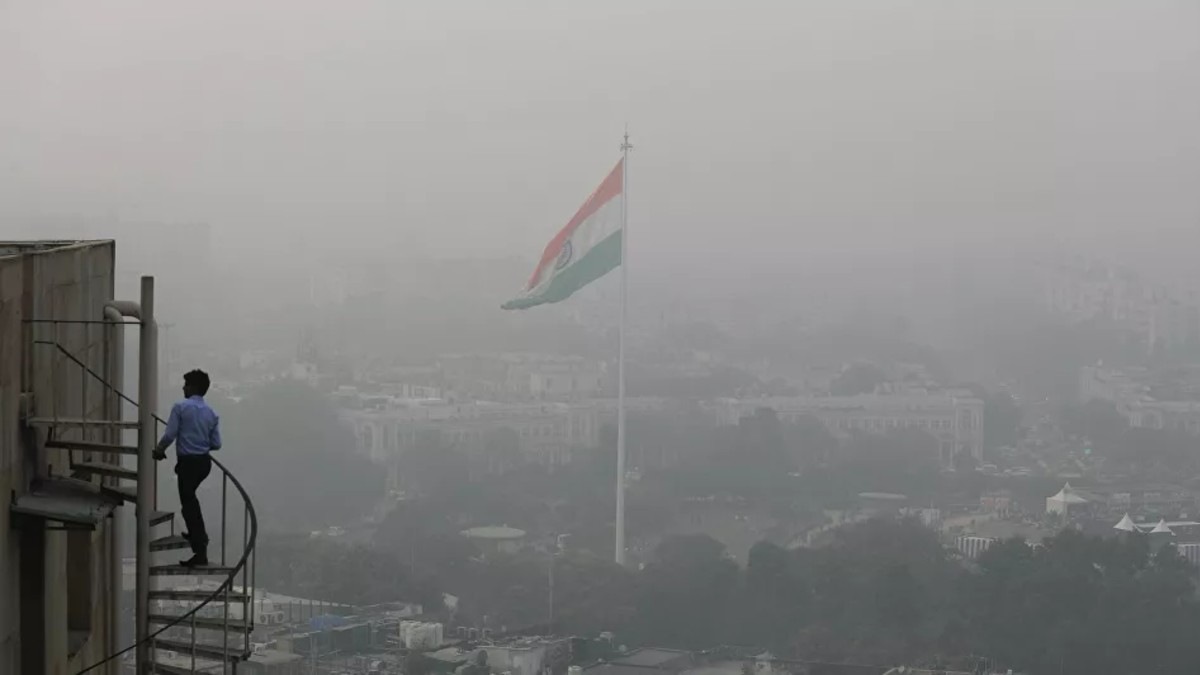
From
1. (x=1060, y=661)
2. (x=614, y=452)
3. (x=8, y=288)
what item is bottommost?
(x=1060, y=661)

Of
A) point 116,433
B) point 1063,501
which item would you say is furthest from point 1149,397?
point 116,433

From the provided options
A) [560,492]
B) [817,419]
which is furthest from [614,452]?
[817,419]

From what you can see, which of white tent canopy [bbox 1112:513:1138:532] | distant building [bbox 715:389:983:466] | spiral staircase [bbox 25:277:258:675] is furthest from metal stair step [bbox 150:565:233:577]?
distant building [bbox 715:389:983:466]

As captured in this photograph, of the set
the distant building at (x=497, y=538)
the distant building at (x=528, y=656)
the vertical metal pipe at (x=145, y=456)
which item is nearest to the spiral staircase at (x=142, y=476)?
the vertical metal pipe at (x=145, y=456)

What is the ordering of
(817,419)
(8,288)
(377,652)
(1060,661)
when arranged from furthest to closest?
(817,419) < (1060,661) < (377,652) < (8,288)

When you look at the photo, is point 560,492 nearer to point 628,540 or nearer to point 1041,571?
point 628,540

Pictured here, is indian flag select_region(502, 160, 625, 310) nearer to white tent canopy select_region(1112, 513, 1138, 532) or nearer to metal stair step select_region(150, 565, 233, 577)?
white tent canopy select_region(1112, 513, 1138, 532)

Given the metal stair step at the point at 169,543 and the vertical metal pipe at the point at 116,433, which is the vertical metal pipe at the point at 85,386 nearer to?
the vertical metal pipe at the point at 116,433
